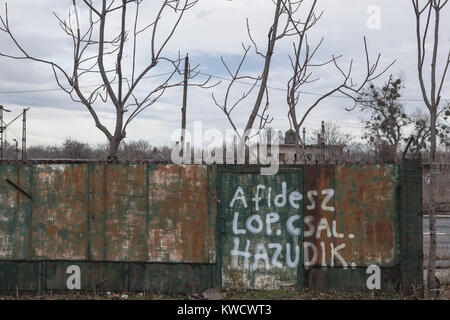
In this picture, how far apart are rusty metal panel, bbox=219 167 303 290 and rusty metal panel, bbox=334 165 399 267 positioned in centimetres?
66

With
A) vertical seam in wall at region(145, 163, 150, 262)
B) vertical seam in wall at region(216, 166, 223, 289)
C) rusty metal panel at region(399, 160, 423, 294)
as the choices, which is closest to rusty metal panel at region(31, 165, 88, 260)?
vertical seam in wall at region(145, 163, 150, 262)

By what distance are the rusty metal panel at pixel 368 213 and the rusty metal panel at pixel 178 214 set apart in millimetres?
2076

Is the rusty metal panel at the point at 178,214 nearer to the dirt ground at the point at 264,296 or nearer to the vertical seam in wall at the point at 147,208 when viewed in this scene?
the vertical seam in wall at the point at 147,208

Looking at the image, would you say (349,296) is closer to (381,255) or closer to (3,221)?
(381,255)

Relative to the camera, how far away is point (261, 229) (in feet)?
22.5

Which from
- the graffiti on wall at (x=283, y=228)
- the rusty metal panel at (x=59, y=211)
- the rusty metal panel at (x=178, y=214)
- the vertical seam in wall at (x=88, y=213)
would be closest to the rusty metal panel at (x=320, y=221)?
the graffiti on wall at (x=283, y=228)

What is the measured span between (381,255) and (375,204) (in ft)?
2.51

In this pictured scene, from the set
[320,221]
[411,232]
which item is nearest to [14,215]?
[320,221]

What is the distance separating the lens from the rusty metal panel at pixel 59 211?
7.02 m

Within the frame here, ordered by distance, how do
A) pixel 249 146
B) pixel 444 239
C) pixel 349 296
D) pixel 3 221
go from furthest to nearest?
pixel 444 239, pixel 249 146, pixel 3 221, pixel 349 296

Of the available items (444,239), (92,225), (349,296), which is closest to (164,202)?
(92,225)

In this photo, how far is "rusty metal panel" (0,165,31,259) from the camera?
7086 millimetres

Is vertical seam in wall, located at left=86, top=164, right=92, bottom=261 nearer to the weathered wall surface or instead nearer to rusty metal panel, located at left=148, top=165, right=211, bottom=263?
the weathered wall surface

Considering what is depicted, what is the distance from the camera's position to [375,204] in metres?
6.79
